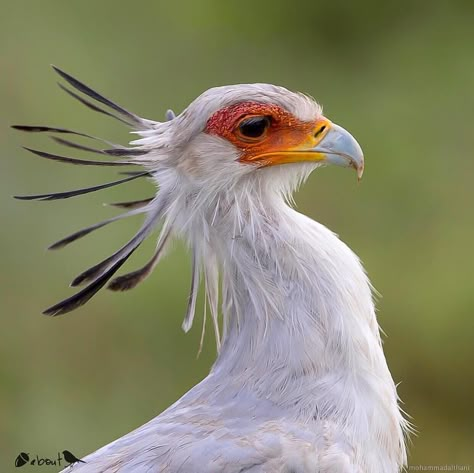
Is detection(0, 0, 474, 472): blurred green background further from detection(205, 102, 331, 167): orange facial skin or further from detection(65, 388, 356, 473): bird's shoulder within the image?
detection(205, 102, 331, 167): orange facial skin

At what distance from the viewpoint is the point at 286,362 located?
2.69 meters

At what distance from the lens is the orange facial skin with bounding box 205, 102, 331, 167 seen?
276 cm

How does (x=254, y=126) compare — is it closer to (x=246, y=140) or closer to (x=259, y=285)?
(x=246, y=140)

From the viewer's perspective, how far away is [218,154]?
2793 mm

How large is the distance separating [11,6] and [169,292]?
9.16ft

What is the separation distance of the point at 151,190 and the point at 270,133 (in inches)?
122

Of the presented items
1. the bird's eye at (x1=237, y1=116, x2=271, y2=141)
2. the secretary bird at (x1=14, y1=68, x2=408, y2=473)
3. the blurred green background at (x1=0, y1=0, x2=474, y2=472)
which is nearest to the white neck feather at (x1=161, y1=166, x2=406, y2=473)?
the secretary bird at (x1=14, y1=68, x2=408, y2=473)

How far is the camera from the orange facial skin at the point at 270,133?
2.76 meters

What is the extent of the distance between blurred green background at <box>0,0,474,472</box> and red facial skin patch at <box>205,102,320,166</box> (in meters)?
2.37

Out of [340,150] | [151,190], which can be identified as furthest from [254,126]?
[151,190]

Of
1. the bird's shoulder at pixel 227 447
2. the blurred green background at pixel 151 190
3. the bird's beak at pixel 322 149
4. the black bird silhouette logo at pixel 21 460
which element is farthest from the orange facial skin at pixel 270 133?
the blurred green background at pixel 151 190

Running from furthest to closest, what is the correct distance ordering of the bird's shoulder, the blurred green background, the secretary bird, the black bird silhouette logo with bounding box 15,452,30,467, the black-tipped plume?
1. the blurred green background
2. the black bird silhouette logo with bounding box 15,452,30,467
3. the black-tipped plume
4. the secretary bird
5. the bird's shoulder

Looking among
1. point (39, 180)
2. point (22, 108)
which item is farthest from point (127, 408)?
point (22, 108)

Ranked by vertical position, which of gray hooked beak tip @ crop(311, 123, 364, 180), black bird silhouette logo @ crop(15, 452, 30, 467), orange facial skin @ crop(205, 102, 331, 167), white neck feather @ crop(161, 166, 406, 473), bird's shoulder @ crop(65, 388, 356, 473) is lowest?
black bird silhouette logo @ crop(15, 452, 30, 467)
